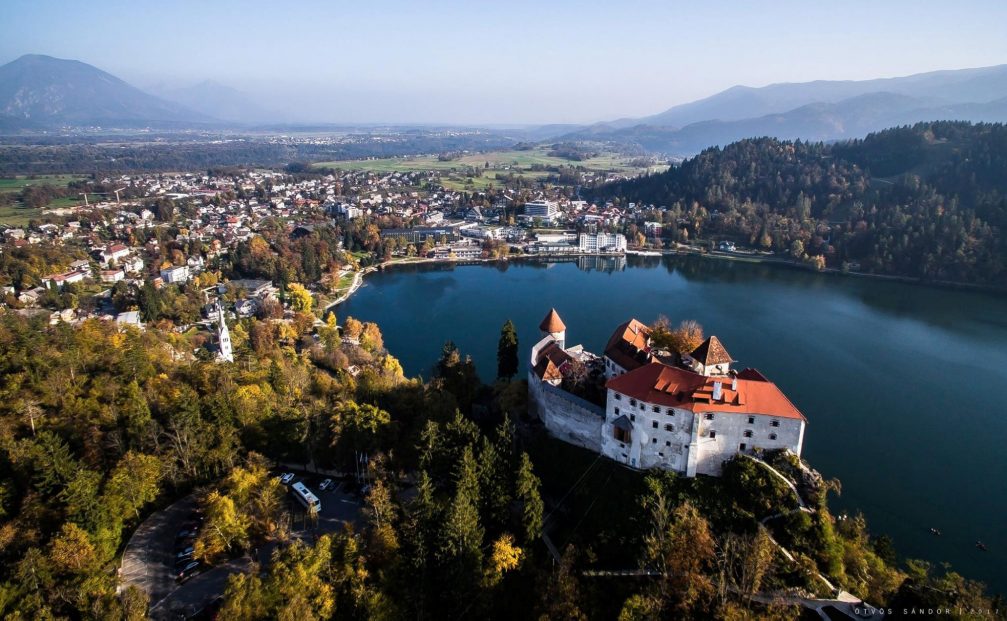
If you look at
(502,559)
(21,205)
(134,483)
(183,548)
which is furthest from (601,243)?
(21,205)

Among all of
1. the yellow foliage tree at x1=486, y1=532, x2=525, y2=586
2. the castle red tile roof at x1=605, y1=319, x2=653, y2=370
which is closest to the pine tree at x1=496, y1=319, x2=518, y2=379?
the castle red tile roof at x1=605, y1=319, x2=653, y2=370

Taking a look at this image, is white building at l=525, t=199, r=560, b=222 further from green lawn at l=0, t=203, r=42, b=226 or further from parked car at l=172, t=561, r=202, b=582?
parked car at l=172, t=561, r=202, b=582

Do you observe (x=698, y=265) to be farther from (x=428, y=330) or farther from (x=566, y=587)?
(x=566, y=587)

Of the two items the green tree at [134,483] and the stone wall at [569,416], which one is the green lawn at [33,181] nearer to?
the green tree at [134,483]

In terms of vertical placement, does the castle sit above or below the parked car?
above

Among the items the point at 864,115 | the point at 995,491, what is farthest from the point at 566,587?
the point at 864,115

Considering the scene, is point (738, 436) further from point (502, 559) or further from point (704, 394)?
point (502, 559)

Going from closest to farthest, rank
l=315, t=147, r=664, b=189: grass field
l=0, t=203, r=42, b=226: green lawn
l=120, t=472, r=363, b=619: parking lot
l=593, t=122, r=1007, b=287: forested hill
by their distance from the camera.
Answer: l=120, t=472, r=363, b=619: parking lot → l=593, t=122, r=1007, b=287: forested hill → l=0, t=203, r=42, b=226: green lawn → l=315, t=147, r=664, b=189: grass field
